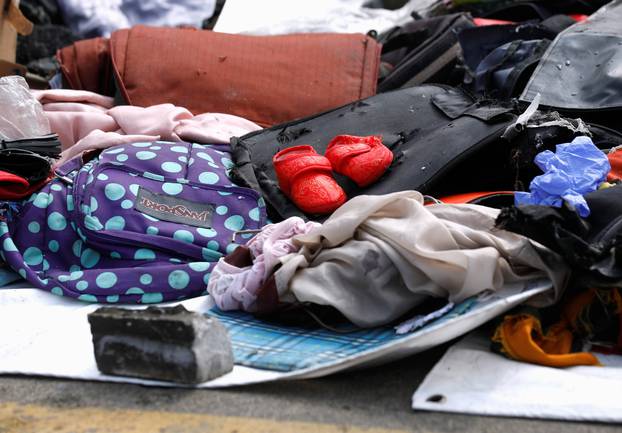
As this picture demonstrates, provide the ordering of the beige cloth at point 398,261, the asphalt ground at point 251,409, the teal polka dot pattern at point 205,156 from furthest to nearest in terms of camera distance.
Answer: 1. the teal polka dot pattern at point 205,156
2. the beige cloth at point 398,261
3. the asphalt ground at point 251,409

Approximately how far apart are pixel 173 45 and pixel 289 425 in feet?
7.21

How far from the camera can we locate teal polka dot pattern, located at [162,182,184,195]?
2.44m

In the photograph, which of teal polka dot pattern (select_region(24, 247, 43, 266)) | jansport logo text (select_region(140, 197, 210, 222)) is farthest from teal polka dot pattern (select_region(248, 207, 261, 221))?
teal polka dot pattern (select_region(24, 247, 43, 266))

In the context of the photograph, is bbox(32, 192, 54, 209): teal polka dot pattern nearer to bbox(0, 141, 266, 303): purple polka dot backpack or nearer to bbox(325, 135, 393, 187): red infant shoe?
bbox(0, 141, 266, 303): purple polka dot backpack

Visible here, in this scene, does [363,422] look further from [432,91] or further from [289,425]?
[432,91]

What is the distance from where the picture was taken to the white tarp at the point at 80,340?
65.3 inches

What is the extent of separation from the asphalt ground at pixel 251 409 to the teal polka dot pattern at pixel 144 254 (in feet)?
1.94

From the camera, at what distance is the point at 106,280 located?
2.22m

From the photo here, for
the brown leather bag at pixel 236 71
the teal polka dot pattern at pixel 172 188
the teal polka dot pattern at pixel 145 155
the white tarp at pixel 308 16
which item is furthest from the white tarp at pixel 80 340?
the white tarp at pixel 308 16

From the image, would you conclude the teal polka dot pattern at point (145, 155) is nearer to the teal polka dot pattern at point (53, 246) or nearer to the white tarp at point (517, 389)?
the teal polka dot pattern at point (53, 246)

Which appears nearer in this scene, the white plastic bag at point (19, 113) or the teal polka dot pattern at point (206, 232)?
the teal polka dot pattern at point (206, 232)

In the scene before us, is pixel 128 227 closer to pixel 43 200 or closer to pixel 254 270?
pixel 43 200

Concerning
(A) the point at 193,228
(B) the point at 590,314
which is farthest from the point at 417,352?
(A) the point at 193,228

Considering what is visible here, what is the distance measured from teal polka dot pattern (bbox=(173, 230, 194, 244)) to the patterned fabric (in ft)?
1.39
